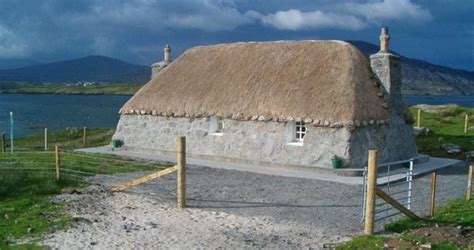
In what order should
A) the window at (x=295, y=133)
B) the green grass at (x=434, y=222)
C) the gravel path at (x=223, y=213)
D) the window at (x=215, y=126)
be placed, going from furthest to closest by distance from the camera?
the window at (x=215, y=126), the window at (x=295, y=133), the gravel path at (x=223, y=213), the green grass at (x=434, y=222)

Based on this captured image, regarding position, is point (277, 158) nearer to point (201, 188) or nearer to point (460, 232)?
point (201, 188)

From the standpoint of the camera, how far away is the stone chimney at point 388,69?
2297cm

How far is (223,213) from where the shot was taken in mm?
14141

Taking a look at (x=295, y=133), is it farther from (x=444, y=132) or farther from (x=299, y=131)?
(x=444, y=132)

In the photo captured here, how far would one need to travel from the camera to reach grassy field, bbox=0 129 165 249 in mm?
12266

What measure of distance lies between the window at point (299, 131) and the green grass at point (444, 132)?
9328 millimetres

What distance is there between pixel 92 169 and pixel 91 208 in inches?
250

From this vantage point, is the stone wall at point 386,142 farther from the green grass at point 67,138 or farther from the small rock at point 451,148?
the green grass at point 67,138

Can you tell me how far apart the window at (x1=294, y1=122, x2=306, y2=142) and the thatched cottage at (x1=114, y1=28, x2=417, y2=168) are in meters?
0.05

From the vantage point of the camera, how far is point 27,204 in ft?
47.5

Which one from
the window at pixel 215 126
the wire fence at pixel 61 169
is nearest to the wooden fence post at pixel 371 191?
the wire fence at pixel 61 169

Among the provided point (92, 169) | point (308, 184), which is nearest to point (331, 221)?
point (308, 184)

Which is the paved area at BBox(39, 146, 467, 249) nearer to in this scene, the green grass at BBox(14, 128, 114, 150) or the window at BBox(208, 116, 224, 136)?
the window at BBox(208, 116, 224, 136)

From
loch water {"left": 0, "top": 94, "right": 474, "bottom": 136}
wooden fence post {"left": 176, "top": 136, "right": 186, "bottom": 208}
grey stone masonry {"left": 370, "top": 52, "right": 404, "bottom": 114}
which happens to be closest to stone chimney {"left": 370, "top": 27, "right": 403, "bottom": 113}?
grey stone masonry {"left": 370, "top": 52, "right": 404, "bottom": 114}
